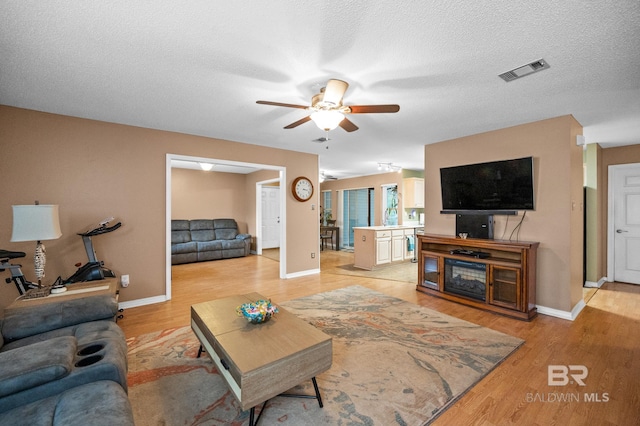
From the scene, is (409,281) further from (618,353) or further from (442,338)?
(618,353)

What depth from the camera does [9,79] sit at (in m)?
2.43

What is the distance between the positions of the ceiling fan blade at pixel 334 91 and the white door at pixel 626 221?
5.56m

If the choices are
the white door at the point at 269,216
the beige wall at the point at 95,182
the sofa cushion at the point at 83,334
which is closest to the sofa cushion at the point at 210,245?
the white door at the point at 269,216

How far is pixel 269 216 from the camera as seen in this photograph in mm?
8617

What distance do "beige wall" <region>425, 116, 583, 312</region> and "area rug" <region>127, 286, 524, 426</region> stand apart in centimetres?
122

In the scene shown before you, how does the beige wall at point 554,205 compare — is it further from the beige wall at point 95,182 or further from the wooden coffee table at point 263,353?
the beige wall at point 95,182

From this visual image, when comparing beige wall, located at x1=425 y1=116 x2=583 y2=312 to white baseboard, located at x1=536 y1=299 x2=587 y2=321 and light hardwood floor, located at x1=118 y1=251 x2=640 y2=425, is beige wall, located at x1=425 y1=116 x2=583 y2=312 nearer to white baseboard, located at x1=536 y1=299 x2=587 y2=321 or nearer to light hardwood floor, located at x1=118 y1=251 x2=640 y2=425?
white baseboard, located at x1=536 y1=299 x2=587 y2=321

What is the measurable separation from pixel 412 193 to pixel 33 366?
717 centimetres

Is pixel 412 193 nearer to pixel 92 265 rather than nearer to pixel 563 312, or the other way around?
pixel 563 312

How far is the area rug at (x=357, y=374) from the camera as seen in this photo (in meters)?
1.73

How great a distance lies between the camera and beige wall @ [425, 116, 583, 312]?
3270 mm

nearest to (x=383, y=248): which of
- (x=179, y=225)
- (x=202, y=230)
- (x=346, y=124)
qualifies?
(x=346, y=124)

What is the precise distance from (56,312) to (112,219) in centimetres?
178

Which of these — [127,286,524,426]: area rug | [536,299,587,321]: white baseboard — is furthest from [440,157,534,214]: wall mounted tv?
[127,286,524,426]: area rug
